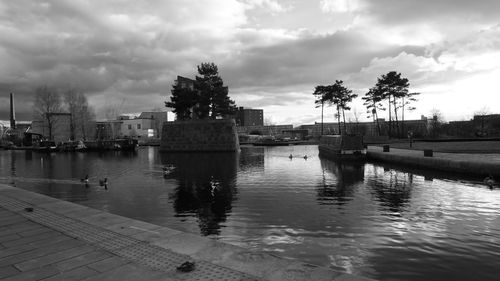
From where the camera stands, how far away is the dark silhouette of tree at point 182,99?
73188mm

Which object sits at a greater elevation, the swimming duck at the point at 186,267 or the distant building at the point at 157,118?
the distant building at the point at 157,118

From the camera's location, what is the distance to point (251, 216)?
14.2m

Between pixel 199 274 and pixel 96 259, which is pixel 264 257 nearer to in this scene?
pixel 199 274

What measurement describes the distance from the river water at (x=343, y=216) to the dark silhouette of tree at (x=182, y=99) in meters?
48.8

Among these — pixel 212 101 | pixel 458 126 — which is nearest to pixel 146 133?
pixel 212 101

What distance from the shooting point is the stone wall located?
72.0m

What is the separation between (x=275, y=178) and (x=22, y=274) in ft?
72.7

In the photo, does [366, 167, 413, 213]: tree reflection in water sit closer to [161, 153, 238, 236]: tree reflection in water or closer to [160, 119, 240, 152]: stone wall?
[161, 153, 238, 236]: tree reflection in water

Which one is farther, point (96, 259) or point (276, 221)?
point (276, 221)

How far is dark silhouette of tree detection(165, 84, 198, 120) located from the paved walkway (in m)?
64.9

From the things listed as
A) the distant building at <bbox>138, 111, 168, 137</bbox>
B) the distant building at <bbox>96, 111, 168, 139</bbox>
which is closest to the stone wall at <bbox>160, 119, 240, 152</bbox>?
the distant building at <bbox>96, 111, 168, 139</bbox>

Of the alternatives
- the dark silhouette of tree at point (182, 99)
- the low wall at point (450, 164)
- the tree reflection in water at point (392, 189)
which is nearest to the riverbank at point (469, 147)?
the low wall at point (450, 164)

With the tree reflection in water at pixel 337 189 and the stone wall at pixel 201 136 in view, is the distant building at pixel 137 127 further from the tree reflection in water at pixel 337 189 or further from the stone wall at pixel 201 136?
the tree reflection in water at pixel 337 189

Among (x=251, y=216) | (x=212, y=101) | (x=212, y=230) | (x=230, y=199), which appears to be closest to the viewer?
(x=212, y=230)
